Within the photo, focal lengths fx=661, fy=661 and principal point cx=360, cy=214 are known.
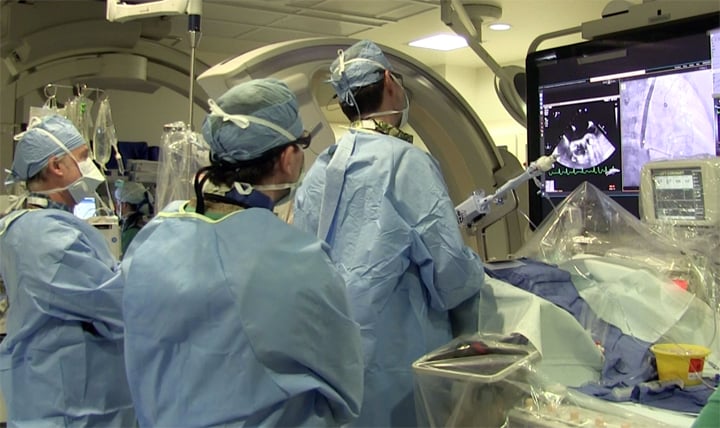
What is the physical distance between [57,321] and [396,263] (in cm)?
111

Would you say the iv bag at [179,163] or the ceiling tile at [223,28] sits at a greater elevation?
the ceiling tile at [223,28]

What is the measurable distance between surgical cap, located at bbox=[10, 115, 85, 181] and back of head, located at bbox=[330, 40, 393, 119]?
Answer: 102 centimetres

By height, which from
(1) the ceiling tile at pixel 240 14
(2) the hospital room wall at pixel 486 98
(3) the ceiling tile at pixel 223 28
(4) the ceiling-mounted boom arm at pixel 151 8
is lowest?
(4) the ceiling-mounted boom arm at pixel 151 8

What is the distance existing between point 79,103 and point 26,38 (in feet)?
3.89

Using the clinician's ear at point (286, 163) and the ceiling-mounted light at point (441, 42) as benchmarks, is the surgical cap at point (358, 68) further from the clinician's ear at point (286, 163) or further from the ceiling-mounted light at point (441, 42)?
the ceiling-mounted light at point (441, 42)

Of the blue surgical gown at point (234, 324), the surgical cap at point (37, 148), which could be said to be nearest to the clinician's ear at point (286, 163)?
the blue surgical gown at point (234, 324)

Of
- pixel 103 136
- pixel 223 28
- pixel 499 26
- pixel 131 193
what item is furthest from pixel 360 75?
pixel 223 28

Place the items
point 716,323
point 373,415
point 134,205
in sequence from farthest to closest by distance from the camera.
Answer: point 134,205, point 373,415, point 716,323

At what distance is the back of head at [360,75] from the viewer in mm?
2006

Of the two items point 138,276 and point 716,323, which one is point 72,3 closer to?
point 138,276

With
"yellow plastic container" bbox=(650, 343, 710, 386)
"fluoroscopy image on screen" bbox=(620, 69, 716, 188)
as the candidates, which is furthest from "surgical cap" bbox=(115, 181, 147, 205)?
"yellow plastic container" bbox=(650, 343, 710, 386)

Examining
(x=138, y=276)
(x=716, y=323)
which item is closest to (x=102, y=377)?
(x=138, y=276)

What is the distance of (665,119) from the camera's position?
2656 mm

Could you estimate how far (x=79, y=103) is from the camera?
3.26 meters
